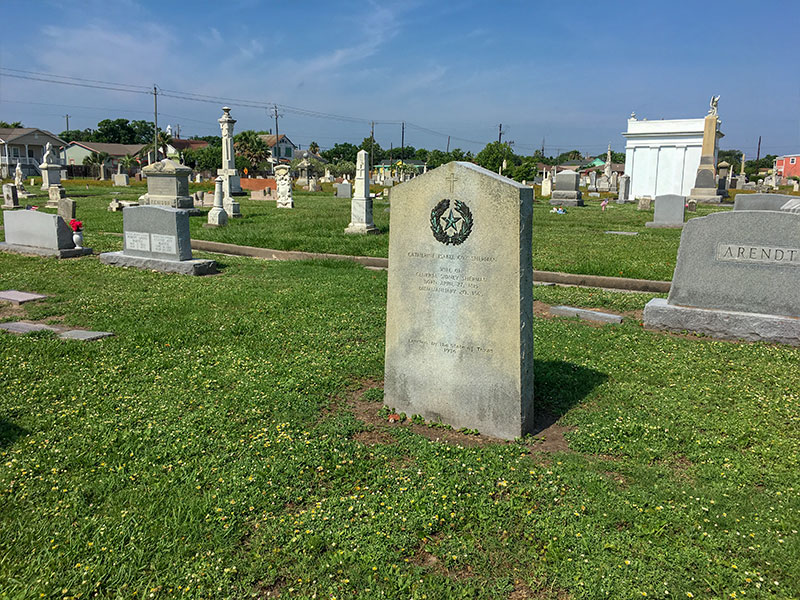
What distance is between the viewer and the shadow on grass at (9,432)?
3.99 metres

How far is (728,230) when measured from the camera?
22.2ft

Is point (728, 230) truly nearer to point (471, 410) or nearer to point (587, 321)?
point (587, 321)

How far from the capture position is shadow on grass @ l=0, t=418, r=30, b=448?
13.1 feet

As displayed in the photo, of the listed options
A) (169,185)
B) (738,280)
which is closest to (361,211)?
(169,185)

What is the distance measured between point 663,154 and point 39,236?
52649mm

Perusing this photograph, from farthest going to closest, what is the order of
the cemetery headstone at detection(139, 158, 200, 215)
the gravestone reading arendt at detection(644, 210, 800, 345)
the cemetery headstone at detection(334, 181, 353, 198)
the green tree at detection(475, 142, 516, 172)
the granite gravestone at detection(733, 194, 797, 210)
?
the green tree at detection(475, 142, 516, 172), the cemetery headstone at detection(334, 181, 353, 198), the cemetery headstone at detection(139, 158, 200, 215), the granite gravestone at detection(733, 194, 797, 210), the gravestone reading arendt at detection(644, 210, 800, 345)

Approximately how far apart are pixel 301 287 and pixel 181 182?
14.9 meters

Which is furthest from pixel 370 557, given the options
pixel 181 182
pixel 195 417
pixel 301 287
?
pixel 181 182

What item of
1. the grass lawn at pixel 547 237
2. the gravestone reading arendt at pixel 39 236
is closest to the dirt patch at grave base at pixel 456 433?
the grass lawn at pixel 547 237

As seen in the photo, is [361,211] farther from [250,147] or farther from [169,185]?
[250,147]

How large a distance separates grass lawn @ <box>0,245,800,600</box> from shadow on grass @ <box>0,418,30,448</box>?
3cm

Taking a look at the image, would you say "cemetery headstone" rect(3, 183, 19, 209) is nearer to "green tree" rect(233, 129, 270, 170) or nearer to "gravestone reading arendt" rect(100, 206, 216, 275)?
"gravestone reading arendt" rect(100, 206, 216, 275)

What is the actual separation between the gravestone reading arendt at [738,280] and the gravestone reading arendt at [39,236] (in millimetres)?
11442

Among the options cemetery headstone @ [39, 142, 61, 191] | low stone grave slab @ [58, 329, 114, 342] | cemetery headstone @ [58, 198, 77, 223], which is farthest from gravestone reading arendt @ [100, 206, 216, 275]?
cemetery headstone @ [39, 142, 61, 191]
